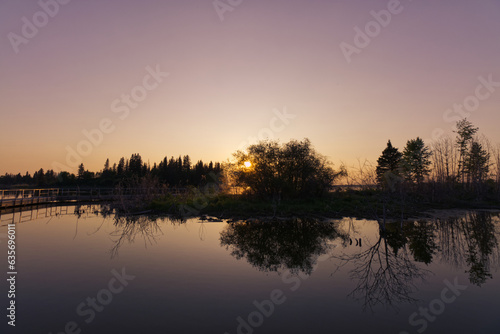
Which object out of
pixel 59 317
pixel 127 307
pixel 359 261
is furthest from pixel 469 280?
pixel 59 317

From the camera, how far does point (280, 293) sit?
7887 millimetres

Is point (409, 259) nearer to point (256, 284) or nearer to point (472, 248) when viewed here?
point (472, 248)

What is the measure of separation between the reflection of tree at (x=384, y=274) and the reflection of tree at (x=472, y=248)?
1.61m

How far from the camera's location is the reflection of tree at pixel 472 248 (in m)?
9.98

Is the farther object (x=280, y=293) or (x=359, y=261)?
(x=359, y=261)

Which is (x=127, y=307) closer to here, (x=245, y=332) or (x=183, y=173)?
(x=245, y=332)

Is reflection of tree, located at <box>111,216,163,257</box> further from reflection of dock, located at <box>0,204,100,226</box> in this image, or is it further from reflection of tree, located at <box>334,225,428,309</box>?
reflection of tree, located at <box>334,225,428,309</box>

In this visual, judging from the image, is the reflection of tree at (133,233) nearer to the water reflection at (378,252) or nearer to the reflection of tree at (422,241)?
the water reflection at (378,252)

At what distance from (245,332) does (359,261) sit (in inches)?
270

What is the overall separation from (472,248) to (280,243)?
895cm

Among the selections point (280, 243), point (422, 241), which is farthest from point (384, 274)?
point (422, 241)

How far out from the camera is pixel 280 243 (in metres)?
14.2

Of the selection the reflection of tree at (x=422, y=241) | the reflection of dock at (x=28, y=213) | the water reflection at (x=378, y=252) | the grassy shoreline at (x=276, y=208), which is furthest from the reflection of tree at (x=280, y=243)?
the reflection of dock at (x=28, y=213)

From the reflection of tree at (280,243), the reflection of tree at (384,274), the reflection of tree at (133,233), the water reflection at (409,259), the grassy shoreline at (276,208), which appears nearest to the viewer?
the reflection of tree at (384,274)
